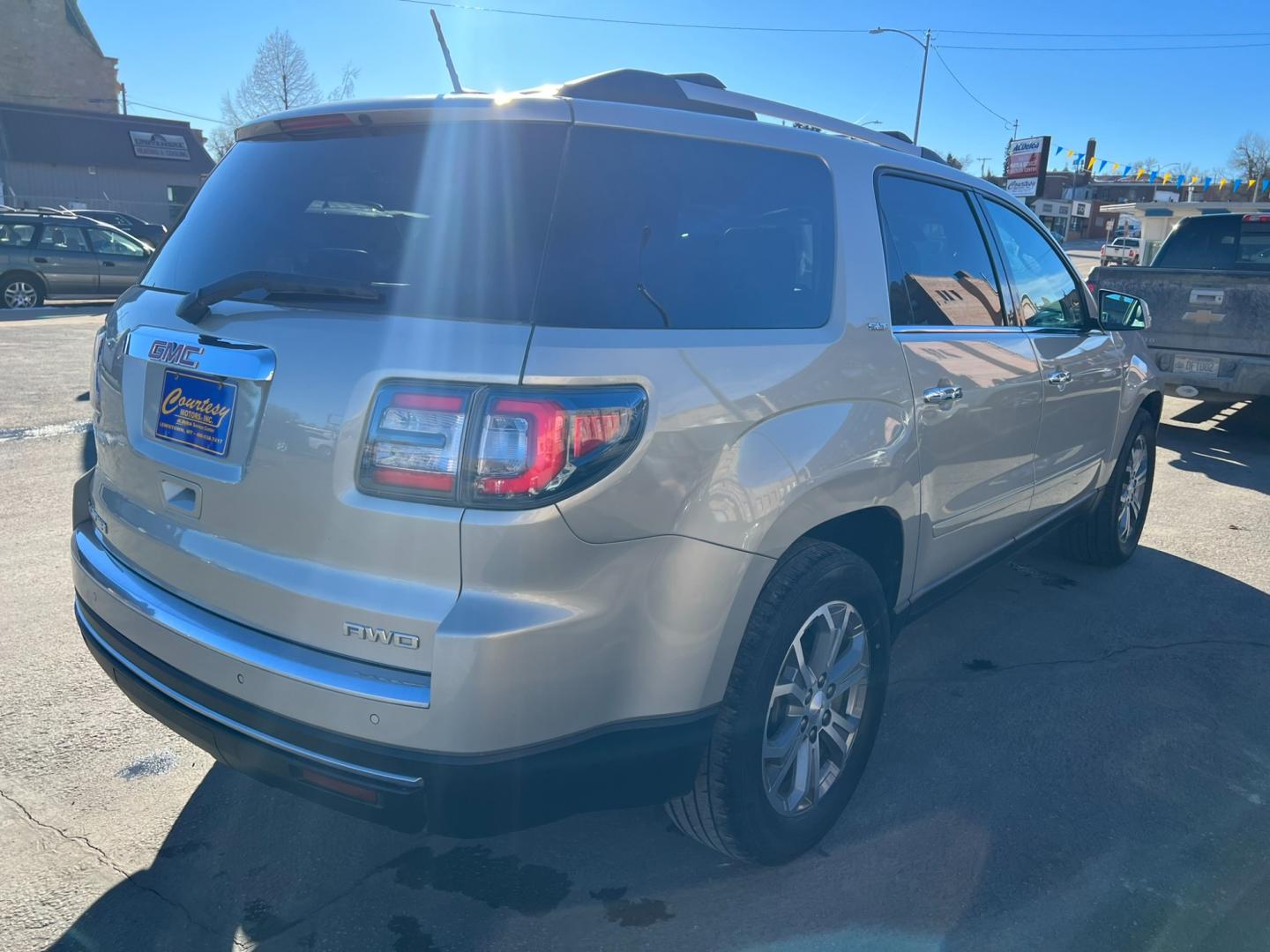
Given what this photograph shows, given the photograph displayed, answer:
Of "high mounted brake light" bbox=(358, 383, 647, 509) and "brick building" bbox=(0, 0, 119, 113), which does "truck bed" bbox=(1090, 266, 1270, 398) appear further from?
"brick building" bbox=(0, 0, 119, 113)

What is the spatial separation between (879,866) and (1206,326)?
24.7ft

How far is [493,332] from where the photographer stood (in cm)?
190

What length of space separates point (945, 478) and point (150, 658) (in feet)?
7.80

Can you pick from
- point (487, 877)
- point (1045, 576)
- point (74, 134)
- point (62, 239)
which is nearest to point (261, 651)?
Answer: point (487, 877)

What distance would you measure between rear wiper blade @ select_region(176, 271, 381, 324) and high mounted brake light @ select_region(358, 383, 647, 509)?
0.89 ft

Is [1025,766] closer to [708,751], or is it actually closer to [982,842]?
[982,842]

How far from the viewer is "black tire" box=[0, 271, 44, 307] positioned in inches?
603

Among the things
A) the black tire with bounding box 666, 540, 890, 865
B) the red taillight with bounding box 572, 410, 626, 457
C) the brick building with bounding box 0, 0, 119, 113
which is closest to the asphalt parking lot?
the black tire with bounding box 666, 540, 890, 865

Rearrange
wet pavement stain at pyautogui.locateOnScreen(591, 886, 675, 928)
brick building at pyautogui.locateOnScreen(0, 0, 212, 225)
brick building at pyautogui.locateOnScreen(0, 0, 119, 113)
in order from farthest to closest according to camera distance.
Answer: brick building at pyautogui.locateOnScreen(0, 0, 119, 113)
brick building at pyautogui.locateOnScreen(0, 0, 212, 225)
wet pavement stain at pyautogui.locateOnScreen(591, 886, 675, 928)

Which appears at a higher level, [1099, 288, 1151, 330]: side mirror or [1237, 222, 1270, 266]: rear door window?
[1237, 222, 1270, 266]: rear door window

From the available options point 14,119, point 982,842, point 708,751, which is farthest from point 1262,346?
point 14,119

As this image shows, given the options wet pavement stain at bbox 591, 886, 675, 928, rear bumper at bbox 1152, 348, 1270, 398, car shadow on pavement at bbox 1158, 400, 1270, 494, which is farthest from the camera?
rear bumper at bbox 1152, 348, 1270, 398

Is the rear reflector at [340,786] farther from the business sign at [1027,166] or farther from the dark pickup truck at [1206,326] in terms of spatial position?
the business sign at [1027,166]

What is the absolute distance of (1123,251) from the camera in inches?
1633
